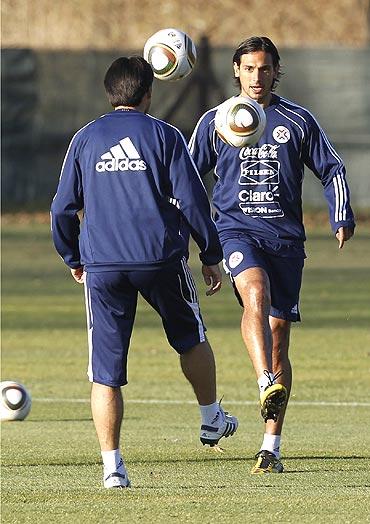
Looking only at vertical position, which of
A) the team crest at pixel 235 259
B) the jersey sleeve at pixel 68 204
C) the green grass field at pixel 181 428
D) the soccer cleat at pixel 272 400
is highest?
the jersey sleeve at pixel 68 204

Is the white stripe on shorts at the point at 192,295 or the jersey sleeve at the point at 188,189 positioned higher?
the jersey sleeve at the point at 188,189

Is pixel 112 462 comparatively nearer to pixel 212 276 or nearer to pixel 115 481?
pixel 115 481

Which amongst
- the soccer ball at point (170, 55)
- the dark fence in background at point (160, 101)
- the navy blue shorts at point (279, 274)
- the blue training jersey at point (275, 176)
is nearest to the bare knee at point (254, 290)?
the navy blue shorts at point (279, 274)

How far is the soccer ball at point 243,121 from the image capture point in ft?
31.3

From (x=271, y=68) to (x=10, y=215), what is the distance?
99.3 feet

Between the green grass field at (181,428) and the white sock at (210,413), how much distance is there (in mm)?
262

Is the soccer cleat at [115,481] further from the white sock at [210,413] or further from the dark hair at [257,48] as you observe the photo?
the dark hair at [257,48]

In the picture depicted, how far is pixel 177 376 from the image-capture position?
1488cm

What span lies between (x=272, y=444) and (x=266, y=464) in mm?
289

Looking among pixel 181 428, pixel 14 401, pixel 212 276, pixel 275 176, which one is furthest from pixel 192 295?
pixel 14 401

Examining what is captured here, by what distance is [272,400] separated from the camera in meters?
8.92

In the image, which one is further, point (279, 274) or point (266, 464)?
point (279, 274)

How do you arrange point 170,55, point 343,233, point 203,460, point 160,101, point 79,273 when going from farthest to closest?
point 160,101 → point 170,55 → point 343,233 → point 203,460 → point 79,273

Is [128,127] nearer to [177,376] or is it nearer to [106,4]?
[177,376]
